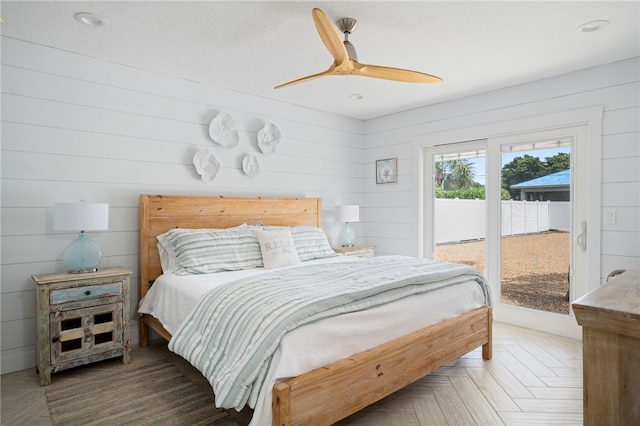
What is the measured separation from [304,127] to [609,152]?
308 centimetres

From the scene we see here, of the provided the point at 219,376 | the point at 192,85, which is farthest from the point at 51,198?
the point at 219,376

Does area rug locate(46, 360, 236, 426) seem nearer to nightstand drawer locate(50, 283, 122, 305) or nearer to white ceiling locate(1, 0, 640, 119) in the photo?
nightstand drawer locate(50, 283, 122, 305)

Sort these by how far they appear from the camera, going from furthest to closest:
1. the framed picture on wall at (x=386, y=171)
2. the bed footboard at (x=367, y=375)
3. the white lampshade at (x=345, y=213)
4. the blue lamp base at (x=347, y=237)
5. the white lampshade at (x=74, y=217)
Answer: the framed picture on wall at (x=386, y=171), the blue lamp base at (x=347, y=237), the white lampshade at (x=345, y=213), the white lampshade at (x=74, y=217), the bed footboard at (x=367, y=375)

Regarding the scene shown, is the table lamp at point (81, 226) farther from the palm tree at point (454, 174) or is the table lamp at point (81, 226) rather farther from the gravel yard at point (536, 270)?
the gravel yard at point (536, 270)

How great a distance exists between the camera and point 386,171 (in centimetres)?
500

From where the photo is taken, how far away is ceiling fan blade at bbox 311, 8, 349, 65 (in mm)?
2006

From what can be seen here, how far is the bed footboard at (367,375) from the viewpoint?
5.48 feet

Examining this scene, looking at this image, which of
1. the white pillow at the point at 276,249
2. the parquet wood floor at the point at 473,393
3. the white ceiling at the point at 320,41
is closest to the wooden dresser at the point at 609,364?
the parquet wood floor at the point at 473,393

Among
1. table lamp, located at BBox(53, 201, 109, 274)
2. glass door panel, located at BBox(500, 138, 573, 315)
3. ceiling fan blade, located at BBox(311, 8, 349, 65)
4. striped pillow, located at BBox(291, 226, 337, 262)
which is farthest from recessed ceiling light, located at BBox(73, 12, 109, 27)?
glass door panel, located at BBox(500, 138, 573, 315)

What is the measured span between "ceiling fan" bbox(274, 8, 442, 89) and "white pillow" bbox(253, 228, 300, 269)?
1.55m

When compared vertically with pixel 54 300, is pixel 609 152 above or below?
above

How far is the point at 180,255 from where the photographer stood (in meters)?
3.09

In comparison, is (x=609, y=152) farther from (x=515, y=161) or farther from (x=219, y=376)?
(x=219, y=376)

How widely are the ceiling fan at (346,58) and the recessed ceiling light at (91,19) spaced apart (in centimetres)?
148
